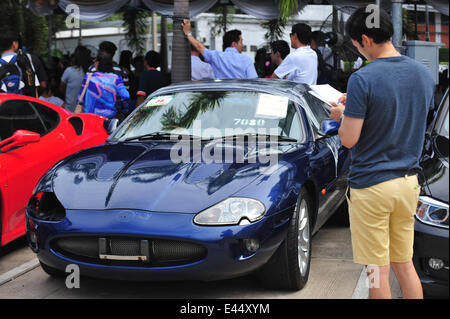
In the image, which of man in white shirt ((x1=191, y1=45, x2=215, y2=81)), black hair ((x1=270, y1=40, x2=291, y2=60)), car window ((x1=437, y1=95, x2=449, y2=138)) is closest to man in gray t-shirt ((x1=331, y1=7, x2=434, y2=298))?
car window ((x1=437, y1=95, x2=449, y2=138))

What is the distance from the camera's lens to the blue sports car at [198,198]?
12.9ft

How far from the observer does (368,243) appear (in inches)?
130

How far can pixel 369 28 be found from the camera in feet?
10.8

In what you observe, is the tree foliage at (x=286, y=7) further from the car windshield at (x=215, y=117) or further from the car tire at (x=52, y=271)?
the car tire at (x=52, y=271)

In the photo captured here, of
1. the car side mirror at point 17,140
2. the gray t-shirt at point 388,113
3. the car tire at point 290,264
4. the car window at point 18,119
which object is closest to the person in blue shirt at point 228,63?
the car window at point 18,119

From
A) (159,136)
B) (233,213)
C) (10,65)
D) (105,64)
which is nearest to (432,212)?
(233,213)

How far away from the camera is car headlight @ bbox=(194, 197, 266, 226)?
12.9 feet

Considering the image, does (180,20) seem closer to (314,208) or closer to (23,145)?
(23,145)

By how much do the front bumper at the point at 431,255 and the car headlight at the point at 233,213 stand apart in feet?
3.15

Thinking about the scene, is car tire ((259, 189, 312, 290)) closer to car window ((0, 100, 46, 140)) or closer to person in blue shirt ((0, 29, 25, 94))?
car window ((0, 100, 46, 140))

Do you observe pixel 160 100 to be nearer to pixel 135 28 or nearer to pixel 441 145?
pixel 441 145

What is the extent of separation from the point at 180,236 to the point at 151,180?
58 cm

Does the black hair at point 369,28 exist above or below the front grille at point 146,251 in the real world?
above
